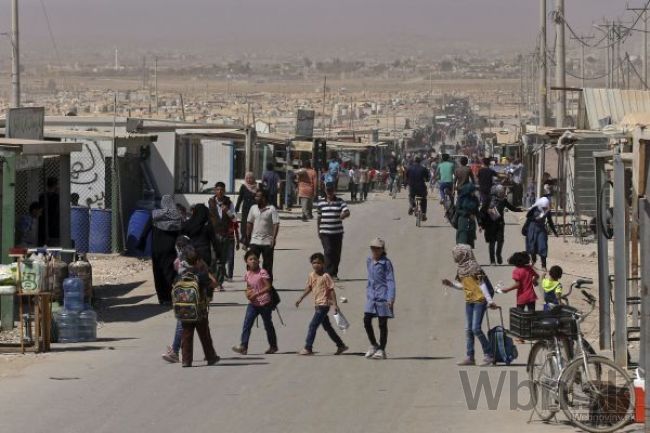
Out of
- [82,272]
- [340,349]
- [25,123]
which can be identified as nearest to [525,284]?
[340,349]

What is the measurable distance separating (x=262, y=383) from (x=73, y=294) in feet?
12.7

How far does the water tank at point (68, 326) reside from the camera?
16438 millimetres

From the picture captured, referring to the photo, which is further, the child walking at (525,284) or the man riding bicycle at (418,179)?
the man riding bicycle at (418,179)

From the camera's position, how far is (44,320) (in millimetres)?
15562

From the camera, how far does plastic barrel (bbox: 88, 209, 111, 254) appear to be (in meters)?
26.3

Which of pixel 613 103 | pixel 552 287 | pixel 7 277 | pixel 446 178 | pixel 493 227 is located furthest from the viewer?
pixel 446 178

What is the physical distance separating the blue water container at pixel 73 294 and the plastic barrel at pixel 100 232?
9.80 metres

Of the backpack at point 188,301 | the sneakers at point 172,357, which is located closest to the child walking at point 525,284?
the backpack at point 188,301

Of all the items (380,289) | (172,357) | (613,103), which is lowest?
(172,357)

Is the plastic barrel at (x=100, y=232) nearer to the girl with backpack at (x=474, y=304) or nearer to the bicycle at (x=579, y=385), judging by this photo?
the girl with backpack at (x=474, y=304)

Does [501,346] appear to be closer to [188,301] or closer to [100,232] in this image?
[188,301]

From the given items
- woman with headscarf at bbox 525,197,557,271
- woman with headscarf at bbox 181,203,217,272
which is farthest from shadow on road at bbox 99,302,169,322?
woman with headscarf at bbox 525,197,557,271

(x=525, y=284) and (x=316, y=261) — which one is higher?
(x=316, y=261)

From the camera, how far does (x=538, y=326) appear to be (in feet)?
38.0
